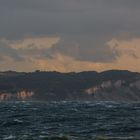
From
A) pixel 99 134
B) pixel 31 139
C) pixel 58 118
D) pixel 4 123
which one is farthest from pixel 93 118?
pixel 31 139

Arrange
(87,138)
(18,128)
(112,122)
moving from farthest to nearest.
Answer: (112,122) < (18,128) < (87,138)

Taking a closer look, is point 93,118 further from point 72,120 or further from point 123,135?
point 123,135

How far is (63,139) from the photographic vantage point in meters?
69.2

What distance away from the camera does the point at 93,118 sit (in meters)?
106

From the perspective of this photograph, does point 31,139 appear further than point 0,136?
No

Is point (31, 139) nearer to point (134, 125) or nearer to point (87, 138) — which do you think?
point (87, 138)

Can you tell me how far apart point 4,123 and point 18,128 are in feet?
30.2

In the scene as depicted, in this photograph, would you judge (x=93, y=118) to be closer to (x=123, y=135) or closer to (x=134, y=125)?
(x=134, y=125)

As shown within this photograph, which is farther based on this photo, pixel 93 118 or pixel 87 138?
pixel 93 118

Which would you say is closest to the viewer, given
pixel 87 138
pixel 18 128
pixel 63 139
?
pixel 63 139

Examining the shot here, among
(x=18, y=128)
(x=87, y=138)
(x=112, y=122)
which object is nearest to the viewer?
(x=87, y=138)

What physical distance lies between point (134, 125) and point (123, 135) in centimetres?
1260

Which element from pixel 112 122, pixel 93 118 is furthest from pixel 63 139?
pixel 93 118

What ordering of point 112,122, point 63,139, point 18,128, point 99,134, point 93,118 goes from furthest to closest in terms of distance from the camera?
point 93,118, point 112,122, point 18,128, point 99,134, point 63,139
